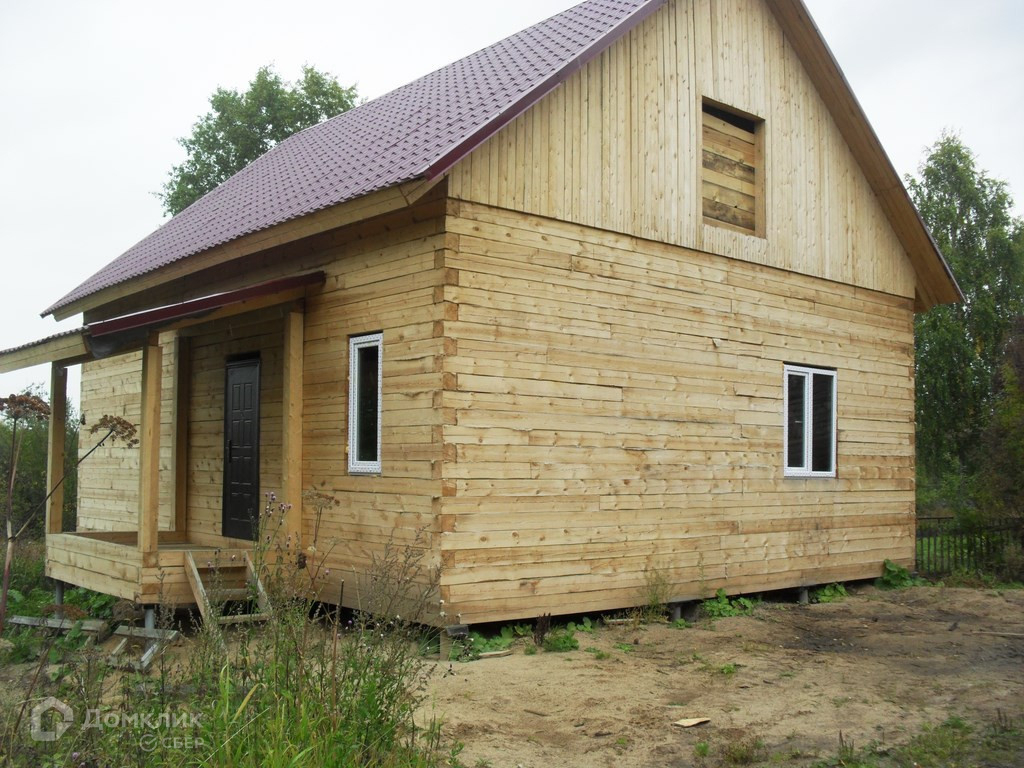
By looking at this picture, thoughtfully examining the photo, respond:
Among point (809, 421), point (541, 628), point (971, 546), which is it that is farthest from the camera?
point (971, 546)

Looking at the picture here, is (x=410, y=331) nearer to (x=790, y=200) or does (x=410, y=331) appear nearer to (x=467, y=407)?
(x=467, y=407)

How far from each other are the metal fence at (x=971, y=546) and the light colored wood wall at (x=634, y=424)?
8.32 feet

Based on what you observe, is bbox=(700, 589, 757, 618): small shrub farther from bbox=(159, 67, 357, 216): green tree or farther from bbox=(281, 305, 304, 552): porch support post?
bbox=(159, 67, 357, 216): green tree

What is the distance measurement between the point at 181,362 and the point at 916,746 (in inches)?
405

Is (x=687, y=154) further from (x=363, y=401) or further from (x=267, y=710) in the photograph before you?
(x=267, y=710)

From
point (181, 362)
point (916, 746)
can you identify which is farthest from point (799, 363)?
point (181, 362)

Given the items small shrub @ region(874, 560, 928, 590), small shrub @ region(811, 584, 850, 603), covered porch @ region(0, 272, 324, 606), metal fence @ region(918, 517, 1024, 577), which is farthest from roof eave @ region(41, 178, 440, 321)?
metal fence @ region(918, 517, 1024, 577)

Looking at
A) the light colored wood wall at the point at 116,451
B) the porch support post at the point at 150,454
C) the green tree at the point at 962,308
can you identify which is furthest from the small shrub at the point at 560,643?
the green tree at the point at 962,308

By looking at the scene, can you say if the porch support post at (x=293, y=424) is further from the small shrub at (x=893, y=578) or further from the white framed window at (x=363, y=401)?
the small shrub at (x=893, y=578)

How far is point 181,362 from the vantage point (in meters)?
13.5

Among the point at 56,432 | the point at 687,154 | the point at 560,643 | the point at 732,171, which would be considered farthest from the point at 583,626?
the point at 56,432

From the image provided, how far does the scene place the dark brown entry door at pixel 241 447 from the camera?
12.0 m

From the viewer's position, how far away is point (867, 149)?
14.0 m

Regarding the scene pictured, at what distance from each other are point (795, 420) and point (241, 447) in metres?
6.93
